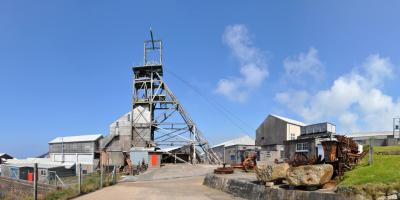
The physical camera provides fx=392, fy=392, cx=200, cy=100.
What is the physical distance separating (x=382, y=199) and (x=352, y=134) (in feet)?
215

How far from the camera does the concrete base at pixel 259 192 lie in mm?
13875

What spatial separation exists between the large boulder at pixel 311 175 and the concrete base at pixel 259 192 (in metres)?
0.42

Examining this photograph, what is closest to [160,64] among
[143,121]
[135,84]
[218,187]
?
[135,84]

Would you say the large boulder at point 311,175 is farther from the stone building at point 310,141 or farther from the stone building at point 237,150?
the stone building at point 237,150

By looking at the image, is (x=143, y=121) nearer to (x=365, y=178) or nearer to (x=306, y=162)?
(x=306, y=162)

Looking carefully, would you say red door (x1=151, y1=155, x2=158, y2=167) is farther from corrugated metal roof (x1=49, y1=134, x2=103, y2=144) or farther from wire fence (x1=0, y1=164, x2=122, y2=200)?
wire fence (x1=0, y1=164, x2=122, y2=200)

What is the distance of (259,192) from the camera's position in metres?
18.0

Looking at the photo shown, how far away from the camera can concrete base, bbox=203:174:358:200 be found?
1388cm

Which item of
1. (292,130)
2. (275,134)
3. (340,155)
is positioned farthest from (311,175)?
(275,134)

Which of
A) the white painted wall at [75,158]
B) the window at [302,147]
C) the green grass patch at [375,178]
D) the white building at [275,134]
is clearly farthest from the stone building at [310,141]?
the white painted wall at [75,158]

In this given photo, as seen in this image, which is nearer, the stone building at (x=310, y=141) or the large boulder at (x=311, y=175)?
the large boulder at (x=311, y=175)

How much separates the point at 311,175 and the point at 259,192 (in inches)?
142

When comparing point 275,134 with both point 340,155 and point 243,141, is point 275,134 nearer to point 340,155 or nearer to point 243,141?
point 243,141

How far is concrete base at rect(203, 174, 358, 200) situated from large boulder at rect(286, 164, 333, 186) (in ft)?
1.37
